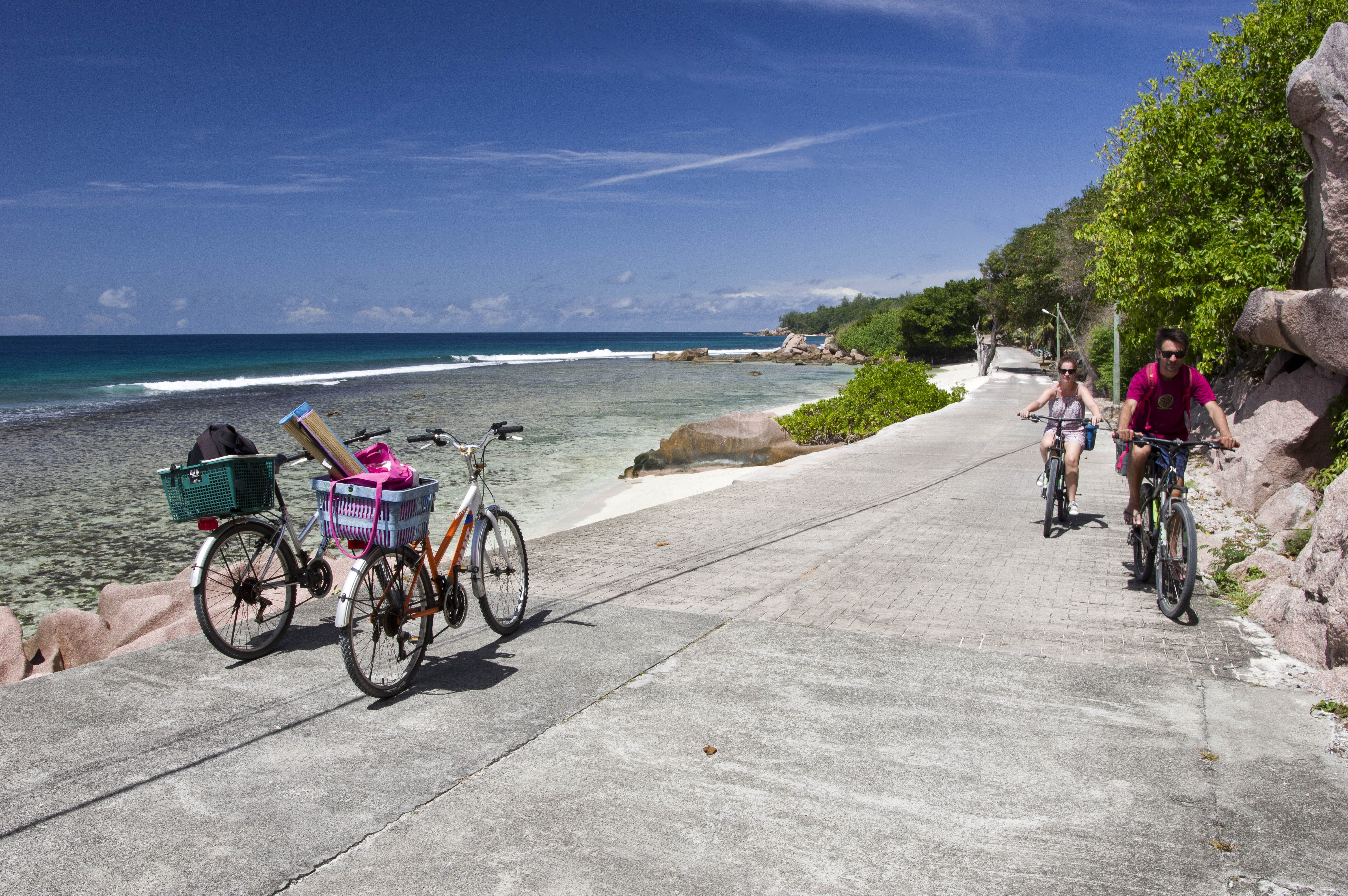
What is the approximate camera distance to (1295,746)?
12.3ft

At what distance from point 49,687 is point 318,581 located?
1391 mm

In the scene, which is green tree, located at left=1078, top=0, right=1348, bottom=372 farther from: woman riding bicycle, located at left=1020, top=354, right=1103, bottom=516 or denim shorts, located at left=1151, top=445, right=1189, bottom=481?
denim shorts, located at left=1151, top=445, right=1189, bottom=481

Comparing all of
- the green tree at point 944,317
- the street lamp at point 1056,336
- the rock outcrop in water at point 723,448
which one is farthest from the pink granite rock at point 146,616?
the green tree at point 944,317

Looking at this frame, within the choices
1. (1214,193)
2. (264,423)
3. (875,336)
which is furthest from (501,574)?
(875,336)

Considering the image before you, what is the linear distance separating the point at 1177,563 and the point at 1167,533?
269mm

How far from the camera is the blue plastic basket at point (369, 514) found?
13.6ft

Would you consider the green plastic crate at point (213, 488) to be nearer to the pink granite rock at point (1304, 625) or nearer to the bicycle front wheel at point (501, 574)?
the bicycle front wheel at point (501, 574)

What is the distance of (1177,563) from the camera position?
18.5 ft

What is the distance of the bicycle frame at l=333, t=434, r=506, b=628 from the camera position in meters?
4.55

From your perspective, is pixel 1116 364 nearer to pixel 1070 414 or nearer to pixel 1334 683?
pixel 1070 414

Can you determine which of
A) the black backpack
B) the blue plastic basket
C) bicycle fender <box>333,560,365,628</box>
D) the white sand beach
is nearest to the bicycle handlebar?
the blue plastic basket

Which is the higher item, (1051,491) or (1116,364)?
(1116,364)

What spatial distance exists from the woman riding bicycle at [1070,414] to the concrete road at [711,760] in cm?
267

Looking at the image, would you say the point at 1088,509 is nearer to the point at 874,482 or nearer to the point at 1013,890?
the point at 874,482
